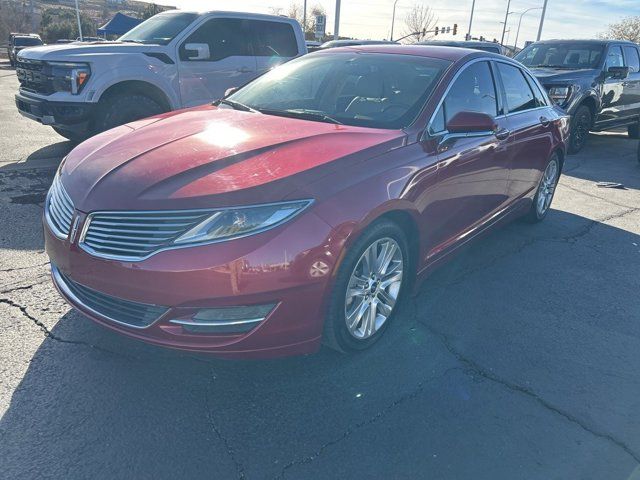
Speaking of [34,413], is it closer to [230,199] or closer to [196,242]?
[196,242]

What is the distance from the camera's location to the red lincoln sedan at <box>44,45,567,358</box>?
7.52 ft

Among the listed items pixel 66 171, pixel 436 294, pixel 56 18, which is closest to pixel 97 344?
pixel 66 171

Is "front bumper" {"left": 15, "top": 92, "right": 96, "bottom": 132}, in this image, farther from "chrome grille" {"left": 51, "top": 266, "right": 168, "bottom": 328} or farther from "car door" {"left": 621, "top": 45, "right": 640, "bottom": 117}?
"car door" {"left": 621, "top": 45, "right": 640, "bottom": 117}

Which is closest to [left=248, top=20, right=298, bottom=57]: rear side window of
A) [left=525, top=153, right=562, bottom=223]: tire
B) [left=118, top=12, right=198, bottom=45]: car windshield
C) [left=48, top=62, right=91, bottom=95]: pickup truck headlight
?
[left=118, top=12, right=198, bottom=45]: car windshield

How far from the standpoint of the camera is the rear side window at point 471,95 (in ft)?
11.2

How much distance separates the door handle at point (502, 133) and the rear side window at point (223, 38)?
480 centimetres

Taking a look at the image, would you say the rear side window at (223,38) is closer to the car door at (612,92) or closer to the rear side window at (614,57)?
the car door at (612,92)

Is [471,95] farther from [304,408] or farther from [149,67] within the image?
[149,67]

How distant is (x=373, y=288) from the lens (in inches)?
116

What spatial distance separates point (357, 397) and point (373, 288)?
0.64 metres

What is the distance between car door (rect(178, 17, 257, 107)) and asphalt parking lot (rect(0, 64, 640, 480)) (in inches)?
157

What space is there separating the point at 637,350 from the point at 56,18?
4817cm

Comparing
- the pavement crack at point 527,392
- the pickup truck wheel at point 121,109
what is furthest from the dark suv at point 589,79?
the pavement crack at point 527,392

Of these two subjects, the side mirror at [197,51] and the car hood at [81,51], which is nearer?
the car hood at [81,51]
